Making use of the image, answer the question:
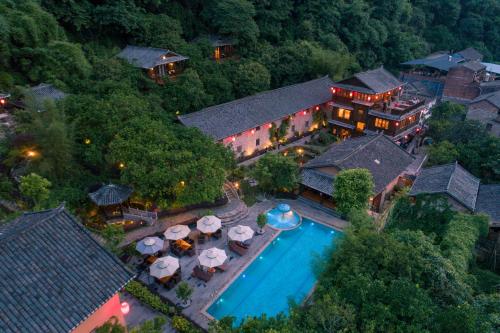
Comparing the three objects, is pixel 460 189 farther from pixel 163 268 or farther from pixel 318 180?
pixel 163 268

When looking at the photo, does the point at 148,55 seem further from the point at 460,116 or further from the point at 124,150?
the point at 460,116

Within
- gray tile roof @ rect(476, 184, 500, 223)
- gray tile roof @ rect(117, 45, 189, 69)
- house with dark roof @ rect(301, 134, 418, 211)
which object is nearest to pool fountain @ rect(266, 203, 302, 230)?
house with dark roof @ rect(301, 134, 418, 211)

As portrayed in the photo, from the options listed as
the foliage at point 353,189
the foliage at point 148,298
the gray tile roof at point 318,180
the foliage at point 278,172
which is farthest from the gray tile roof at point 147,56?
the foliage at point 148,298

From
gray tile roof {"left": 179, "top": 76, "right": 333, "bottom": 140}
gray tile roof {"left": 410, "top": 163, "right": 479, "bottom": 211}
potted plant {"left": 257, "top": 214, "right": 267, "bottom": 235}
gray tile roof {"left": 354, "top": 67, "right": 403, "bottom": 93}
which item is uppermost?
gray tile roof {"left": 354, "top": 67, "right": 403, "bottom": 93}

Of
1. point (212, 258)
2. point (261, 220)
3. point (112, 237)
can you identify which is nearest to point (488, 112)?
point (261, 220)

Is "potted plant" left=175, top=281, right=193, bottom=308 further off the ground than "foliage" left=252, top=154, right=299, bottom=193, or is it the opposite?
"foliage" left=252, top=154, right=299, bottom=193

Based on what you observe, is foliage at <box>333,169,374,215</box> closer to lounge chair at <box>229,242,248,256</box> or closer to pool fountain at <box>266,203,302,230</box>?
pool fountain at <box>266,203,302,230</box>

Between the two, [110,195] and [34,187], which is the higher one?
[34,187]

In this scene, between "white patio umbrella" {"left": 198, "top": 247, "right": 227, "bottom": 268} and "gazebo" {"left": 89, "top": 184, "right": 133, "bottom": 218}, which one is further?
"gazebo" {"left": 89, "top": 184, "right": 133, "bottom": 218}
